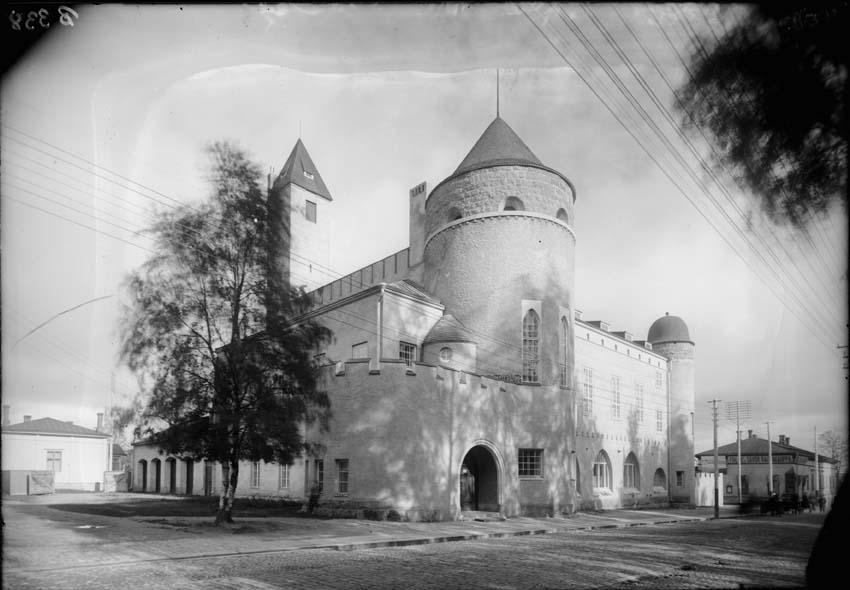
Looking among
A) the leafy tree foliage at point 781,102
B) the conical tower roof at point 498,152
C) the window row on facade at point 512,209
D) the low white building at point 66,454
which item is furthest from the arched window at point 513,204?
the low white building at point 66,454

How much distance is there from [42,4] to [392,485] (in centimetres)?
1888

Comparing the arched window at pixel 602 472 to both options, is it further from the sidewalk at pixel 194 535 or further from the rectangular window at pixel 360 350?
the rectangular window at pixel 360 350

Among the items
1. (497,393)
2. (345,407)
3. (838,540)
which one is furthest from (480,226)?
(838,540)

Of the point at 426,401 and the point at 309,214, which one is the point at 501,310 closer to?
the point at 426,401

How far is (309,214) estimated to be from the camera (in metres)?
47.9

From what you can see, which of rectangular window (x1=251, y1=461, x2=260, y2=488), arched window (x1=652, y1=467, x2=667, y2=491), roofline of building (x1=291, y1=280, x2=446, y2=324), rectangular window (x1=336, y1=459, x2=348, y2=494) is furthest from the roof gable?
arched window (x1=652, y1=467, x2=667, y2=491)

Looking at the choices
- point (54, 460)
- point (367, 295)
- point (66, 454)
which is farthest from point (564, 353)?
point (66, 454)

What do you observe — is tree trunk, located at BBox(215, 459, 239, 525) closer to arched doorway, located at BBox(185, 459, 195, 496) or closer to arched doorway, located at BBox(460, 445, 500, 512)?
arched doorway, located at BBox(460, 445, 500, 512)

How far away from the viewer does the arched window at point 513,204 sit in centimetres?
2995

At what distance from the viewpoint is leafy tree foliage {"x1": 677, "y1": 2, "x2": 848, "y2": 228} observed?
694cm

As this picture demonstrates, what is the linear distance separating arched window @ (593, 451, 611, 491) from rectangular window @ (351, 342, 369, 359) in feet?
54.5

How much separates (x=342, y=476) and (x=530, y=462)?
8.54m

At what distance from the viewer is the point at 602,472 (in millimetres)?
38156

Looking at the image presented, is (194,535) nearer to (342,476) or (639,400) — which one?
(342,476)
